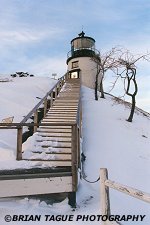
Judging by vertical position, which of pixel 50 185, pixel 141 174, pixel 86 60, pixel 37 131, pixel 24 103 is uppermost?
pixel 86 60

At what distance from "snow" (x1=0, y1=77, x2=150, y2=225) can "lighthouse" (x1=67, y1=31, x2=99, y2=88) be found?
351 inches

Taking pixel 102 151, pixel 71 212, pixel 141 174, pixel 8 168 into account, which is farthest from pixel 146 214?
pixel 102 151

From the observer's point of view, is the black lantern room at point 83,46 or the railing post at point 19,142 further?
the black lantern room at point 83,46

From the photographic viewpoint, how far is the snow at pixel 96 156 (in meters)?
6.64

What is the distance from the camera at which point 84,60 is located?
36406 mm

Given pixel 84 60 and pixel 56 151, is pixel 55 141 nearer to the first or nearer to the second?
pixel 56 151

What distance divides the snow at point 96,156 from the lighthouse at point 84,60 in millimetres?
8918

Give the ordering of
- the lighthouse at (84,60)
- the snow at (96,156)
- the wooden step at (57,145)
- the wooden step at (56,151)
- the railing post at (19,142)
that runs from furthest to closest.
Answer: the lighthouse at (84,60) < the wooden step at (57,145) < the wooden step at (56,151) < the railing post at (19,142) < the snow at (96,156)

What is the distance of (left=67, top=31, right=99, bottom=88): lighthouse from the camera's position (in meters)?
36.5

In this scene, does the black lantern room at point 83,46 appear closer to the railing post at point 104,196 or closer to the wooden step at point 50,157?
the wooden step at point 50,157

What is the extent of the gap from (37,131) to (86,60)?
2711 cm

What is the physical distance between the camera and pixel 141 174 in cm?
1166

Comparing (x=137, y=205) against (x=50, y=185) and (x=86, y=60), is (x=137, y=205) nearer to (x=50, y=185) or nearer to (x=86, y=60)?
(x=50, y=185)

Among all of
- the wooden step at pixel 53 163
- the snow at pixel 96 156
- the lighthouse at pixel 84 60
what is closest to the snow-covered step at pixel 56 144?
the snow at pixel 96 156
